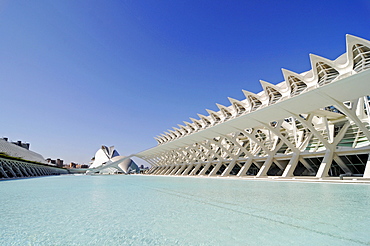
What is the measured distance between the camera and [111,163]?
56469 mm

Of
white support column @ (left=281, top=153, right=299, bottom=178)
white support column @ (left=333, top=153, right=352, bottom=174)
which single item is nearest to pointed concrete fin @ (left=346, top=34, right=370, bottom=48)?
white support column @ (left=333, top=153, right=352, bottom=174)

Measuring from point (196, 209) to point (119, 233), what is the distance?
6.71ft

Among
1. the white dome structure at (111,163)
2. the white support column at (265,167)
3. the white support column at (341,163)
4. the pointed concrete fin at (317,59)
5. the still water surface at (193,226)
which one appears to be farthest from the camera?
the white dome structure at (111,163)

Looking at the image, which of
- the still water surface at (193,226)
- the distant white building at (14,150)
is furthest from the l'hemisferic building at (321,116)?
the distant white building at (14,150)

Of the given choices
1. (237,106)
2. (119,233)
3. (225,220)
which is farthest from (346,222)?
(237,106)

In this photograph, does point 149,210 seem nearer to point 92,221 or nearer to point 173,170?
point 92,221

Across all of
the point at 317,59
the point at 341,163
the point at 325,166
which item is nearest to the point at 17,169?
the point at 325,166

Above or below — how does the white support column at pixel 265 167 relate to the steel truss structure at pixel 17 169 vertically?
below

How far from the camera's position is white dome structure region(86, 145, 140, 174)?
56219 millimetres

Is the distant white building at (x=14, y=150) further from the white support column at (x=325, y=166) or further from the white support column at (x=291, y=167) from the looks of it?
the white support column at (x=325, y=166)

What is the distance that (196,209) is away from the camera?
4945 millimetres

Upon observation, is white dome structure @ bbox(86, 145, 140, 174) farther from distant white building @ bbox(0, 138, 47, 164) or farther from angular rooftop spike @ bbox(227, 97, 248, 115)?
angular rooftop spike @ bbox(227, 97, 248, 115)

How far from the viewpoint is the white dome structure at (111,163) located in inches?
2213

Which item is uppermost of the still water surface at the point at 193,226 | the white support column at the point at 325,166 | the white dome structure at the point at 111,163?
the white dome structure at the point at 111,163
